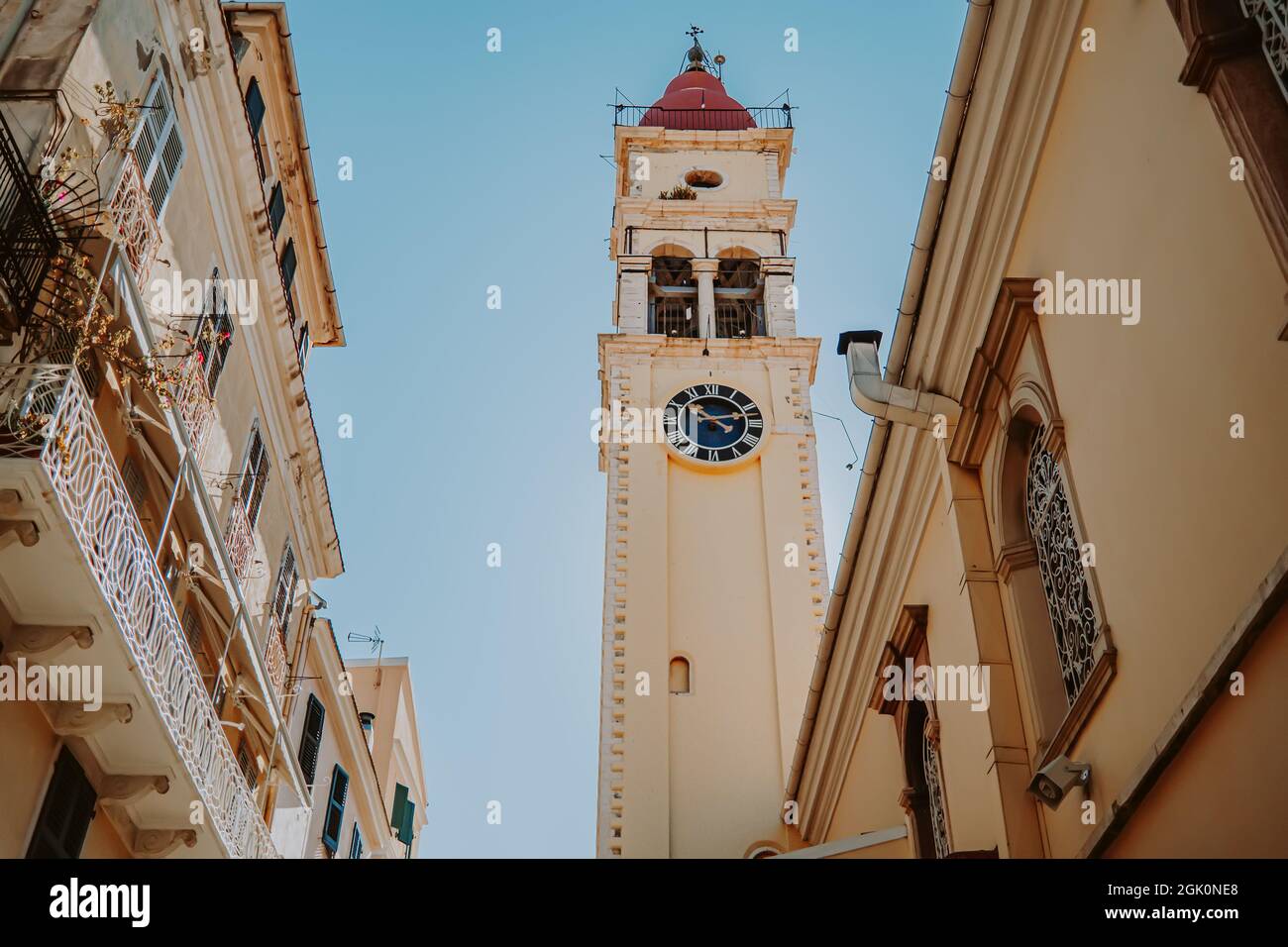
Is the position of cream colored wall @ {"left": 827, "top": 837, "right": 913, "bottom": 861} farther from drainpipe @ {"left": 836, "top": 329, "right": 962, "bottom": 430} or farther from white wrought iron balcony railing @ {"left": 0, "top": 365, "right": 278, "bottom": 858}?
white wrought iron balcony railing @ {"left": 0, "top": 365, "right": 278, "bottom": 858}

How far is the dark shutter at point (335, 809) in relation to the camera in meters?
19.4

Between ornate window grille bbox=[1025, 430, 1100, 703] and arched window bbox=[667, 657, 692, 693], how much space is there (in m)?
14.2

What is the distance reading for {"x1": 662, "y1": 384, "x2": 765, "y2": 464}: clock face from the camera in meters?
27.1

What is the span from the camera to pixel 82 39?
9.57 m

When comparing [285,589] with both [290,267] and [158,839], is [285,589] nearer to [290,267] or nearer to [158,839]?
[290,267]

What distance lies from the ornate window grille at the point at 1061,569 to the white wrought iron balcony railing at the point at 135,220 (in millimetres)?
6719

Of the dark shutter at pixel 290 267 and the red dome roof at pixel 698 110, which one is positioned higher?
the red dome roof at pixel 698 110

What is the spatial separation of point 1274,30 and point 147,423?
328 inches

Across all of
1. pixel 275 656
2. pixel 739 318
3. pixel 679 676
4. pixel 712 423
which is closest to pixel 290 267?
pixel 275 656

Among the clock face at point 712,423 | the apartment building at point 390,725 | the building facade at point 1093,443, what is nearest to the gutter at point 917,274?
the building facade at point 1093,443

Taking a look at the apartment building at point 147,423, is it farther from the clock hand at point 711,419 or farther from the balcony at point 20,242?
the clock hand at point 711,419

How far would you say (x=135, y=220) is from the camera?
10156 millimetres
